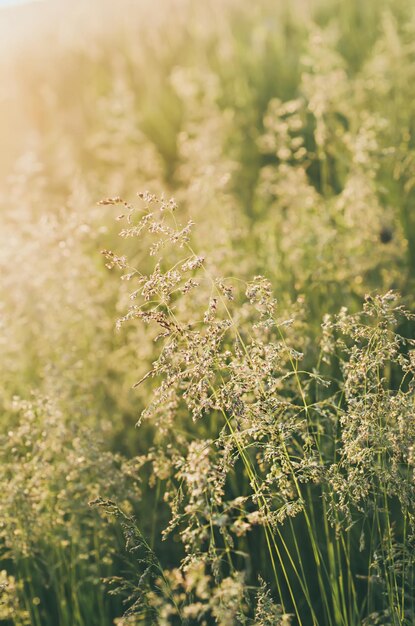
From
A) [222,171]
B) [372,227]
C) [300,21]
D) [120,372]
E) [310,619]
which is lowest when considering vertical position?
[310,619]

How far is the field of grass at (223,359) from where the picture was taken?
1.59 metres

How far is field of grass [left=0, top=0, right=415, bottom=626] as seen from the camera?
1590mm

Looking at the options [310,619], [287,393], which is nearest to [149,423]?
[287,393]

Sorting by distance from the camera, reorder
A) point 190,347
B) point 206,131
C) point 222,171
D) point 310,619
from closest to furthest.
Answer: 1. point 190,347
2. point 310,619
3. point 222,171
4. point 206,131

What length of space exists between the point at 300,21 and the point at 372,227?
447 centimetres

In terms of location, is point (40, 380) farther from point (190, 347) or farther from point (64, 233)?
point (190, 347)

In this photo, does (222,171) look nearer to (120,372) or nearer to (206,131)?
(206,131)

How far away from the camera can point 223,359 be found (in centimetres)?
208

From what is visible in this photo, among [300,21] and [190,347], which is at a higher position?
[300,21]

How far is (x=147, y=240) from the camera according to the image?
3.58 metres

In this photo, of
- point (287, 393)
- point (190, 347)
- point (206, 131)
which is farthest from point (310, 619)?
point (206, 131)

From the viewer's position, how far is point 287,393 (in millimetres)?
2691

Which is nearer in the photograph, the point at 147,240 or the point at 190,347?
the point at 190,347

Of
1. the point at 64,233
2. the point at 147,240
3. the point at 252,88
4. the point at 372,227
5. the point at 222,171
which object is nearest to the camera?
the point at 64,233
